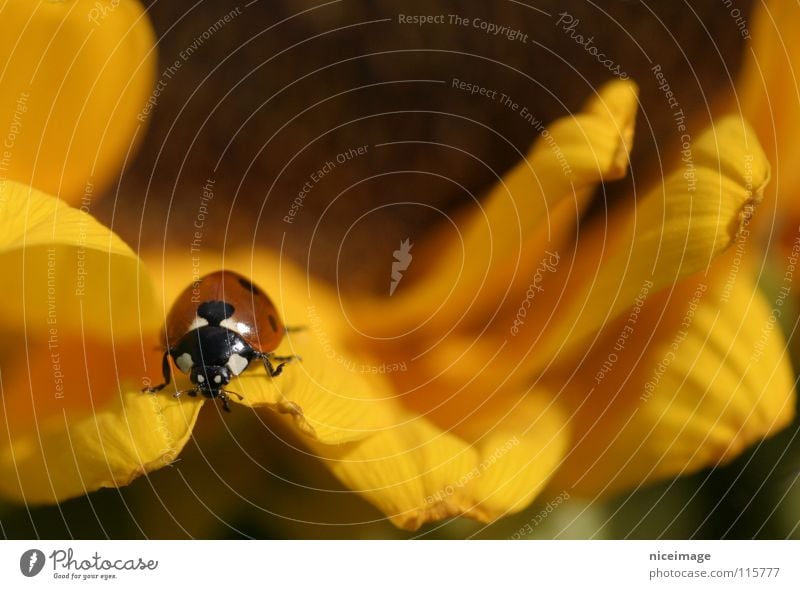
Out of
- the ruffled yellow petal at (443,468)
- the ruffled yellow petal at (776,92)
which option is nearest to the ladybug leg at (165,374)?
the ruffled yellow petal at (443,468)

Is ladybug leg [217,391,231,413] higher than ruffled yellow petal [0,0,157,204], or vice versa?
ruffled yellow petal [0,0,157,204]

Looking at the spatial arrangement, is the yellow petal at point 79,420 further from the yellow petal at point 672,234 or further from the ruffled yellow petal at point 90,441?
the yellow petal at point 672,234

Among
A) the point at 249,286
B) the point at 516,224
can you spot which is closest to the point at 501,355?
A: the point at 516,224

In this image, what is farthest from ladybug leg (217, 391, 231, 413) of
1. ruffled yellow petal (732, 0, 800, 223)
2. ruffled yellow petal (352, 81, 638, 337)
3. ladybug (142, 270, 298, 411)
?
ruffled yellow petal (732, 0, 800, 223)

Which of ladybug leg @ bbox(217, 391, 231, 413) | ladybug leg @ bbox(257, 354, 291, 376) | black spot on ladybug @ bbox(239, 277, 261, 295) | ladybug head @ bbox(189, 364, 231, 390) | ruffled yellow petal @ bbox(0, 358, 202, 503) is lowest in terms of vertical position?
ruffled yellow petal @ bbox(0, 358, 202, 503)

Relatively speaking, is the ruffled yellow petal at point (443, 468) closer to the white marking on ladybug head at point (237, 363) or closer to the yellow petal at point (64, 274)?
the white marking on ladybug head at point (237, 363)

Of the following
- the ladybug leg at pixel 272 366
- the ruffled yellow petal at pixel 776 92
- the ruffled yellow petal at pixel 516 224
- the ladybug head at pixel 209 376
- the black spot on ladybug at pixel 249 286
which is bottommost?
the ladybug head at pixel 209 376

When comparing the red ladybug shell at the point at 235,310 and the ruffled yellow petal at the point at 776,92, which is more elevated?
the ruffled yellow petal at the point at 776,92

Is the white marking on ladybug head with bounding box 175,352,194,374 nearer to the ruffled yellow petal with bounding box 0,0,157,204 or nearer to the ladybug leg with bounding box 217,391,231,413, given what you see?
the ladybug leg with bounding box 217,391,231,413
